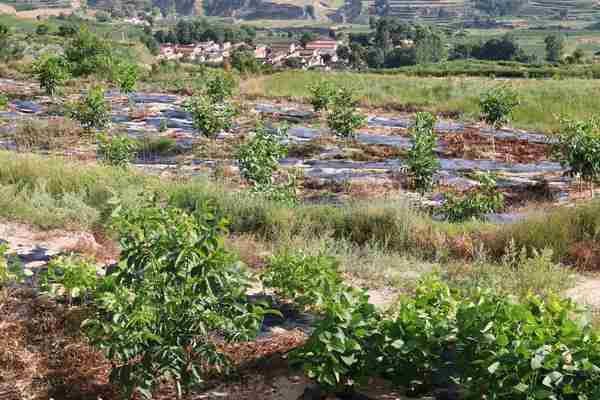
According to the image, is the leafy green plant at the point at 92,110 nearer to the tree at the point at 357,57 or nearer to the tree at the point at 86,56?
the tree at the point at 86,56

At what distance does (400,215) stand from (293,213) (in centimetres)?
121

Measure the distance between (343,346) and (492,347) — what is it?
742 mm

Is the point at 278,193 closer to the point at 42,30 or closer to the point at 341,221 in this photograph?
the point at 341,221

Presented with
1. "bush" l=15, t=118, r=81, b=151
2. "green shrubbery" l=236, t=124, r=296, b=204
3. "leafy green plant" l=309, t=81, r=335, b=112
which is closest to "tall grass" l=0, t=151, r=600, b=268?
"green shrubbery" l=236, t=124, r=296, b=204

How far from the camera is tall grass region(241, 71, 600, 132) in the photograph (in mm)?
19156

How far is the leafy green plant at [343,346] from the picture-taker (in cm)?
344

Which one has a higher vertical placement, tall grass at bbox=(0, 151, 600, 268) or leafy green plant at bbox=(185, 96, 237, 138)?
leafy green plant at bbox=(185, 96, 237, 138)

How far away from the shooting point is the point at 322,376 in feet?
11.3

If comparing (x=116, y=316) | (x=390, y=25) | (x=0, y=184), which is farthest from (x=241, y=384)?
(x=390, y=25)

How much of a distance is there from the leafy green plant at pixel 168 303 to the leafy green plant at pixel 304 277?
68 centimetres

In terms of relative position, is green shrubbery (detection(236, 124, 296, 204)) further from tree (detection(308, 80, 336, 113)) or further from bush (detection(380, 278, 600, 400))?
tree (detection(308, 80, 336, 113))

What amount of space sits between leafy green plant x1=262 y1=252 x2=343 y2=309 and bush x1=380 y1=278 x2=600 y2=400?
0.62 metres

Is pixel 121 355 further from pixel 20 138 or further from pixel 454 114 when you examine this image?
pixel 454 114

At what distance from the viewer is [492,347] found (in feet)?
10.5
